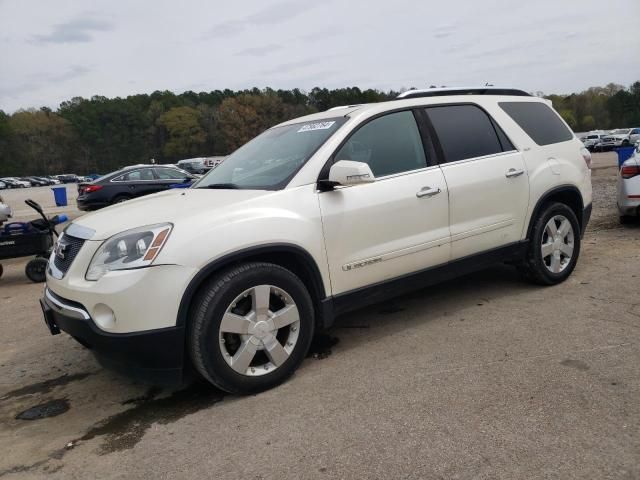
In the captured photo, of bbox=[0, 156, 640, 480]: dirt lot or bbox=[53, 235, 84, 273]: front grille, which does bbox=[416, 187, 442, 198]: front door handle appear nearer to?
bbox=[0, 156, 640, 480]: dirt lot

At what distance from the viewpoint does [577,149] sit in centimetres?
506

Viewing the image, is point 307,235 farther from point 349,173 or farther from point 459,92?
point 459,92

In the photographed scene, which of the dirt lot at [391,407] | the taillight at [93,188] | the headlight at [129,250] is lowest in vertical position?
the dirt lot at [391,407]

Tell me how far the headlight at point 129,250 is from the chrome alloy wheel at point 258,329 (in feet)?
1.78

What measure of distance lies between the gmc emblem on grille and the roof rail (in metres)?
2.67

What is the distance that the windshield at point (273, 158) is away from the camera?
12.0 feet

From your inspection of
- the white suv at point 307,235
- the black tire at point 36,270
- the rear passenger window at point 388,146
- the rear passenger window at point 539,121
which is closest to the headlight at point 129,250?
the white suv at point 307,235

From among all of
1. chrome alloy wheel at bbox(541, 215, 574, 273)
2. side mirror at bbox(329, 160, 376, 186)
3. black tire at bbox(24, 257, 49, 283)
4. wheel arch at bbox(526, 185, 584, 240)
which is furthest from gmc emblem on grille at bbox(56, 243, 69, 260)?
black tire at bbox(24, 257, 49, 283)

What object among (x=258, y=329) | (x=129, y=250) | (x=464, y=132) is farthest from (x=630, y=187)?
(x=129, y=250)

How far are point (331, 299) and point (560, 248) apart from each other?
255 cm

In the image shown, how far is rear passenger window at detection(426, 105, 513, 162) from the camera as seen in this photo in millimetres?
4176

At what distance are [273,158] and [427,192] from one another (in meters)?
1.16

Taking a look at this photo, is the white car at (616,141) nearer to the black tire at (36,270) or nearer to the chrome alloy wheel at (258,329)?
the black tire at (36,270)

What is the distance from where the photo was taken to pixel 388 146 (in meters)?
3.91
